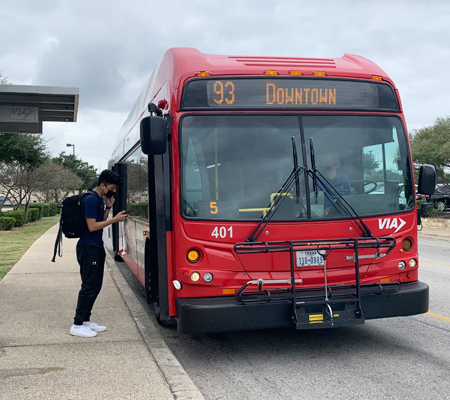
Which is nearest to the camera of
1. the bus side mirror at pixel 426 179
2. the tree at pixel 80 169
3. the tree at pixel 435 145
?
the bus side mirror at pixel 426 179

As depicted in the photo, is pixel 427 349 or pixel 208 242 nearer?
pixel 208 242

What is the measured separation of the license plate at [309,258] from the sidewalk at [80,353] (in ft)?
5.10

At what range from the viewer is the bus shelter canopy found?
9648 millimetres

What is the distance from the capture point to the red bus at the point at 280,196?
541 cm

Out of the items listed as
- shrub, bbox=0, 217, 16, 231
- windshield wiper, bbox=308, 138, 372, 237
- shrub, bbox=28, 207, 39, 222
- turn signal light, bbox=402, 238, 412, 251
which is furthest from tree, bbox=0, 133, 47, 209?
turn signal light, bbox=402, 238, 412, 251

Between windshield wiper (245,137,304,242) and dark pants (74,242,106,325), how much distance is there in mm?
1925

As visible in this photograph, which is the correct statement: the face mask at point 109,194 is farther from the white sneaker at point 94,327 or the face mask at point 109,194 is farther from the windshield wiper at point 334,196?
the windshield wiper at point 334,196

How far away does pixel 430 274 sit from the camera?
1148cm

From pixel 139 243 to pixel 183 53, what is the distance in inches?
130

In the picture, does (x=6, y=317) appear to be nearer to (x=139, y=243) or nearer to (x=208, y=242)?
(x=139, y=243)

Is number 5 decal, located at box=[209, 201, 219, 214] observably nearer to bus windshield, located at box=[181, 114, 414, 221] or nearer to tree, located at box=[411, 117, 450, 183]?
bus windshield, located at box=[181, 114, 414, 221]

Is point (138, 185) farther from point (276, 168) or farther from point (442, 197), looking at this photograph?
point (442, 197)

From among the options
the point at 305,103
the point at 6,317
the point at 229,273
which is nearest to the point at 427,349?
the point at 229,273

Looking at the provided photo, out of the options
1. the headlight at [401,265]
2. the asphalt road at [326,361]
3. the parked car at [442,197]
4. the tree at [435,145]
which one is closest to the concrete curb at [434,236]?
the tree at [435,145]
